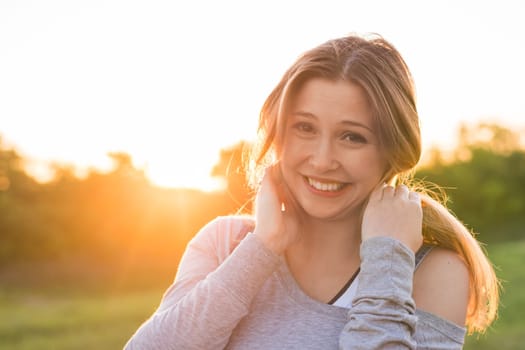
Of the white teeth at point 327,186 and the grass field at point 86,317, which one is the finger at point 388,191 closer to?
the white teeth at point 327,186

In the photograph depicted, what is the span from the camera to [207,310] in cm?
202

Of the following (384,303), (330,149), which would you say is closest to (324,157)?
(330,149)

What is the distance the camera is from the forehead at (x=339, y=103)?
6.98 ft

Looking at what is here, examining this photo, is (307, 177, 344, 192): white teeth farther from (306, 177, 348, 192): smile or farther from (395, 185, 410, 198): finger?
(395, 185, 410, 198): finger

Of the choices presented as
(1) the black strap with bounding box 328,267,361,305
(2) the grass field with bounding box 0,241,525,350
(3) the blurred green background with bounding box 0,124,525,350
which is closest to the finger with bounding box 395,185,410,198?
(1) the black strap with bounding box 328,267,361,305

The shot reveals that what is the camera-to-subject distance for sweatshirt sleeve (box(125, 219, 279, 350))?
202 centimetres

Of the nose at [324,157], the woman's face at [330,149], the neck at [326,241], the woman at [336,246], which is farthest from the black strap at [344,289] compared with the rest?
the nose at [324,157]

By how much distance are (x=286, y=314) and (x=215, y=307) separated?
0.86 feet

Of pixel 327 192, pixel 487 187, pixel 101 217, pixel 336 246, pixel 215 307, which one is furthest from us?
pixel 487 187

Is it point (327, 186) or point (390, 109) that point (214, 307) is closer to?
point (327, 186)

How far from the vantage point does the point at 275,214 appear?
2.24m

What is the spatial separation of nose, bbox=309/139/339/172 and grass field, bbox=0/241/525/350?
767cm

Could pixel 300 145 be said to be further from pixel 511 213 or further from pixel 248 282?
pixel 511 213

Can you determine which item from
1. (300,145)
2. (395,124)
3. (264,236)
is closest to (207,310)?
(264,236)
